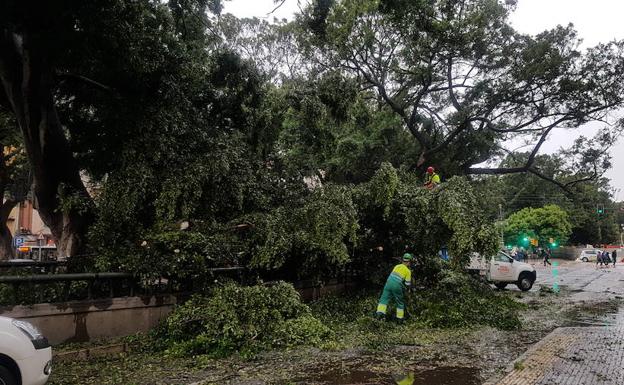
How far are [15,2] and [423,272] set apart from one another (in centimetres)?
1194

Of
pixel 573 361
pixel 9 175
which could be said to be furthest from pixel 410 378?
pixel 9 175

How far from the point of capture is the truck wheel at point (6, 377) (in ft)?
15.9

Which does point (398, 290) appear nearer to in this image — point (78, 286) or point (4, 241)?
point (78, 286)

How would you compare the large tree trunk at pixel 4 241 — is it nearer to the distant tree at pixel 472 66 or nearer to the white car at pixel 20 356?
the distant tree at pixel 472 66

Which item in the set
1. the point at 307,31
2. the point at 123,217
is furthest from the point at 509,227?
the point at 123,217

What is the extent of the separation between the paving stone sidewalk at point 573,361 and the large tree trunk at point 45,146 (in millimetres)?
9006

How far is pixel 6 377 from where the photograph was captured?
4.86 meters

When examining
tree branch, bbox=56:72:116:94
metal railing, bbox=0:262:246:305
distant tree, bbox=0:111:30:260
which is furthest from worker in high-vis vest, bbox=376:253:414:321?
distant tree, bbox=0:111:30:260

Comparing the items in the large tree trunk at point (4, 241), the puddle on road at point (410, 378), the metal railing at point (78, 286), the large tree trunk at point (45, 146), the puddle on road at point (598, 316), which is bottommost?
the puddle on road at point (598, 316)

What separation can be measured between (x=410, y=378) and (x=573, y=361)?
2745mm

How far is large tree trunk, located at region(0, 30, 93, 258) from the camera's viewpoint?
11117 millimetres

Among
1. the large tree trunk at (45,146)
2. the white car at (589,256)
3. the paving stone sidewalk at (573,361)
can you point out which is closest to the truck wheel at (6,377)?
the paving stone sidewalk at (573,361)

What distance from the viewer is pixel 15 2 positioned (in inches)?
355

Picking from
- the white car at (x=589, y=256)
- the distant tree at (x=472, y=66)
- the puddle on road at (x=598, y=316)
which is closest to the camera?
the puddle on road at (x=598, y=316)
